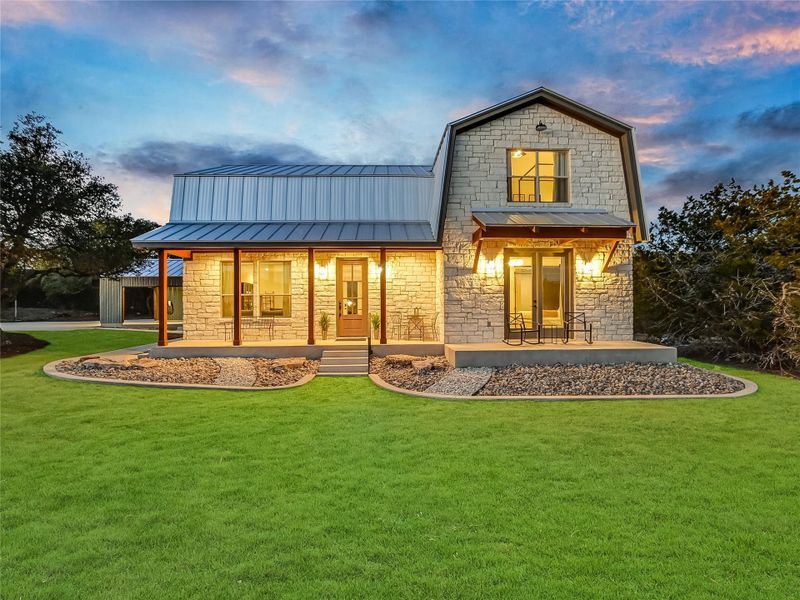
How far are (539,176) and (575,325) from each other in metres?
4.31

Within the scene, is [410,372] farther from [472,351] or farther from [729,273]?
[729,273]

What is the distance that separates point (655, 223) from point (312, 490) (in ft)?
49.9

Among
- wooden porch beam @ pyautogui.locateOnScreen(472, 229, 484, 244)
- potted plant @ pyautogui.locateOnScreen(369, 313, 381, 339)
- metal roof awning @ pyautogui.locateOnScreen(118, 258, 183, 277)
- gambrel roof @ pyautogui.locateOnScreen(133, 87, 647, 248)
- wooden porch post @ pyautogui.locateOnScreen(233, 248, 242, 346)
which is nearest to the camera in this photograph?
wooden porch beam @ pyautogui.locateOnScreen(472, 229, 484, 244)

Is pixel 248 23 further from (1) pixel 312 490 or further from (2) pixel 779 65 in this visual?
(2) pixel 779 65

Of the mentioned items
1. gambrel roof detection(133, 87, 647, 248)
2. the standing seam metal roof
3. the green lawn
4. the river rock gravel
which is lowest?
the green lawn

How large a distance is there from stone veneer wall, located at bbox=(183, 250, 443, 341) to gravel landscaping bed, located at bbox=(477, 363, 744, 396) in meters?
4.47

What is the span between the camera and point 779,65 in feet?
39.9

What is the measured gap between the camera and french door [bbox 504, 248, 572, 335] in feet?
38.4

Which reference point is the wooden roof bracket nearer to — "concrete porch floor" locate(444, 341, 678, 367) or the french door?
"concrete porch floor" locate(444, 341, 678, 367)

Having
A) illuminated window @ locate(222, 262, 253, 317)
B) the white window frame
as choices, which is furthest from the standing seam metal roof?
illuminated window @ locate(222, 262, 253, 317)

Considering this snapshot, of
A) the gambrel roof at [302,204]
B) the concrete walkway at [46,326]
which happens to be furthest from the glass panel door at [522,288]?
the concrete walkway at [46,326]

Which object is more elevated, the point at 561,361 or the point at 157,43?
the point at 157,43

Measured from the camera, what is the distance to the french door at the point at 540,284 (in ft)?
38.4

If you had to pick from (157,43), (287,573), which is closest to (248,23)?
(157,43)
